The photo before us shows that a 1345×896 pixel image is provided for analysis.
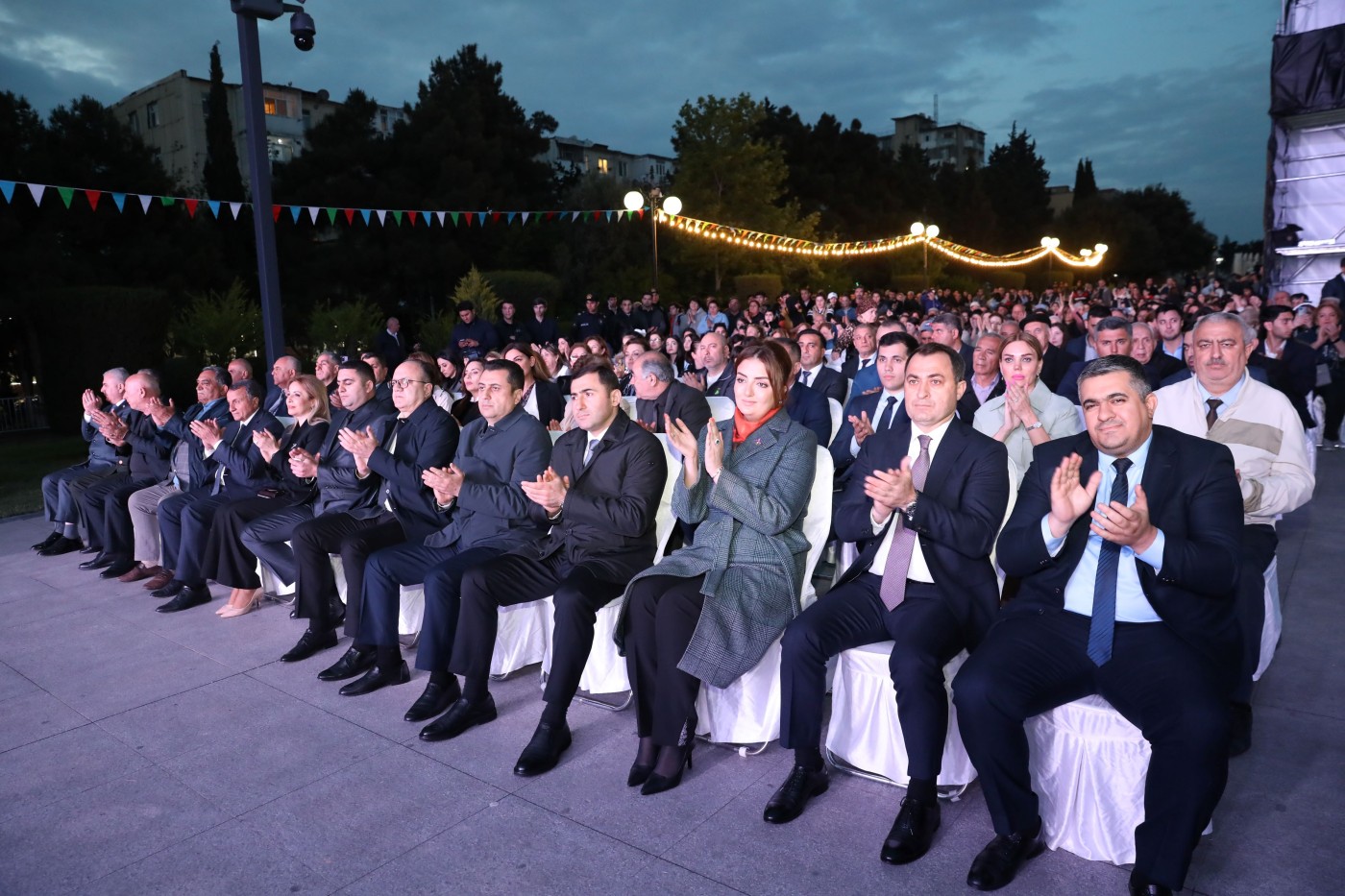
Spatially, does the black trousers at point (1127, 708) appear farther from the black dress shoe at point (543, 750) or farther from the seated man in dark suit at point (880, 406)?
the seated man in dark suit at point (880, 406)

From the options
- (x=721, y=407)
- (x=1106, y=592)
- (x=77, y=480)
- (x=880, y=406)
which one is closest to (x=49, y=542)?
(x=77, y=480)

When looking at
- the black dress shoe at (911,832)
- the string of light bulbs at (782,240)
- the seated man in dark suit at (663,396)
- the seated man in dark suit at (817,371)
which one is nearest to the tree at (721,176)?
the string of light bulbs at (782,240)

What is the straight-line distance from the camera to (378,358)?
280 inches

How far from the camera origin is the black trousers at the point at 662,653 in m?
2.96

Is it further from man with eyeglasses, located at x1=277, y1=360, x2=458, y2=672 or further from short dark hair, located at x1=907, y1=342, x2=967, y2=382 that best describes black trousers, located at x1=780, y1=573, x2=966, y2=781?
man with eyeglasses, located at x1=277, y1=360, x2=458, y2=672

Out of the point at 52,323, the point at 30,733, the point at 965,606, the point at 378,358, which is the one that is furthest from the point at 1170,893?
the point at 52,323

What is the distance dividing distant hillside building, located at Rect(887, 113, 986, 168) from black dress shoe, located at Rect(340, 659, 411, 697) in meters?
84.9

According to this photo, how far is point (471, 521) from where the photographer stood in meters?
3.92

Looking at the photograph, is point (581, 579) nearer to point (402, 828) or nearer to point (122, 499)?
point (402, 828)

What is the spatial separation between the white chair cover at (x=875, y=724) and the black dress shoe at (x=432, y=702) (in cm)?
157

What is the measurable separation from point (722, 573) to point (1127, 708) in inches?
52.0

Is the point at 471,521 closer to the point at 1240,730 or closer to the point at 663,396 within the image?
the point at 663,396

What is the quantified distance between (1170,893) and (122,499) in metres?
6.10

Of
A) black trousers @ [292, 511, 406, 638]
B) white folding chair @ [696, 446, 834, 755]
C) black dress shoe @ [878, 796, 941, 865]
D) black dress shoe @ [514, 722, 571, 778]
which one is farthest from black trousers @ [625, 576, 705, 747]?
black trousers @ [292, 511, 406, 638]
